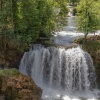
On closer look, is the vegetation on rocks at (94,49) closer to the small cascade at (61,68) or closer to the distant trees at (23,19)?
the small cascade at (61,68)

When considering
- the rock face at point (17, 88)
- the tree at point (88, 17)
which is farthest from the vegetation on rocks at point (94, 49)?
the rock face at point (17, 88)

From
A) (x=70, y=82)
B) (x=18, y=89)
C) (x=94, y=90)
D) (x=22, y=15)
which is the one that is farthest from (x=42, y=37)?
(x=18, y=89)

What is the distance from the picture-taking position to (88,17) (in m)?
24.8

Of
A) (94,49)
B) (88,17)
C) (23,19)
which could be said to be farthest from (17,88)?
(88,17)

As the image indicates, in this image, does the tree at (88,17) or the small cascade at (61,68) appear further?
the tree at (88,17)

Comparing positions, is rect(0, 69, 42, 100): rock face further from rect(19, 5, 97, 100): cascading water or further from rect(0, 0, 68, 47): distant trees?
rect(0, 0, 68, 47): distant trees

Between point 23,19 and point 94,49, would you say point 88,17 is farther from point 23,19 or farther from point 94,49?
point 23,19

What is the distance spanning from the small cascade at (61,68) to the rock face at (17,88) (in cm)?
423

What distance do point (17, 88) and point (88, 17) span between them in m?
10.4

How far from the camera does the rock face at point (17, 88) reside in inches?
728

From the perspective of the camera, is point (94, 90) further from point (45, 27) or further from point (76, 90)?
point (45, 27)

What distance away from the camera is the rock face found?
18.5 m

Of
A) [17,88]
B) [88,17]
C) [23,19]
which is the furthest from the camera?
[88,17]

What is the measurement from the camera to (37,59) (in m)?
23.8
